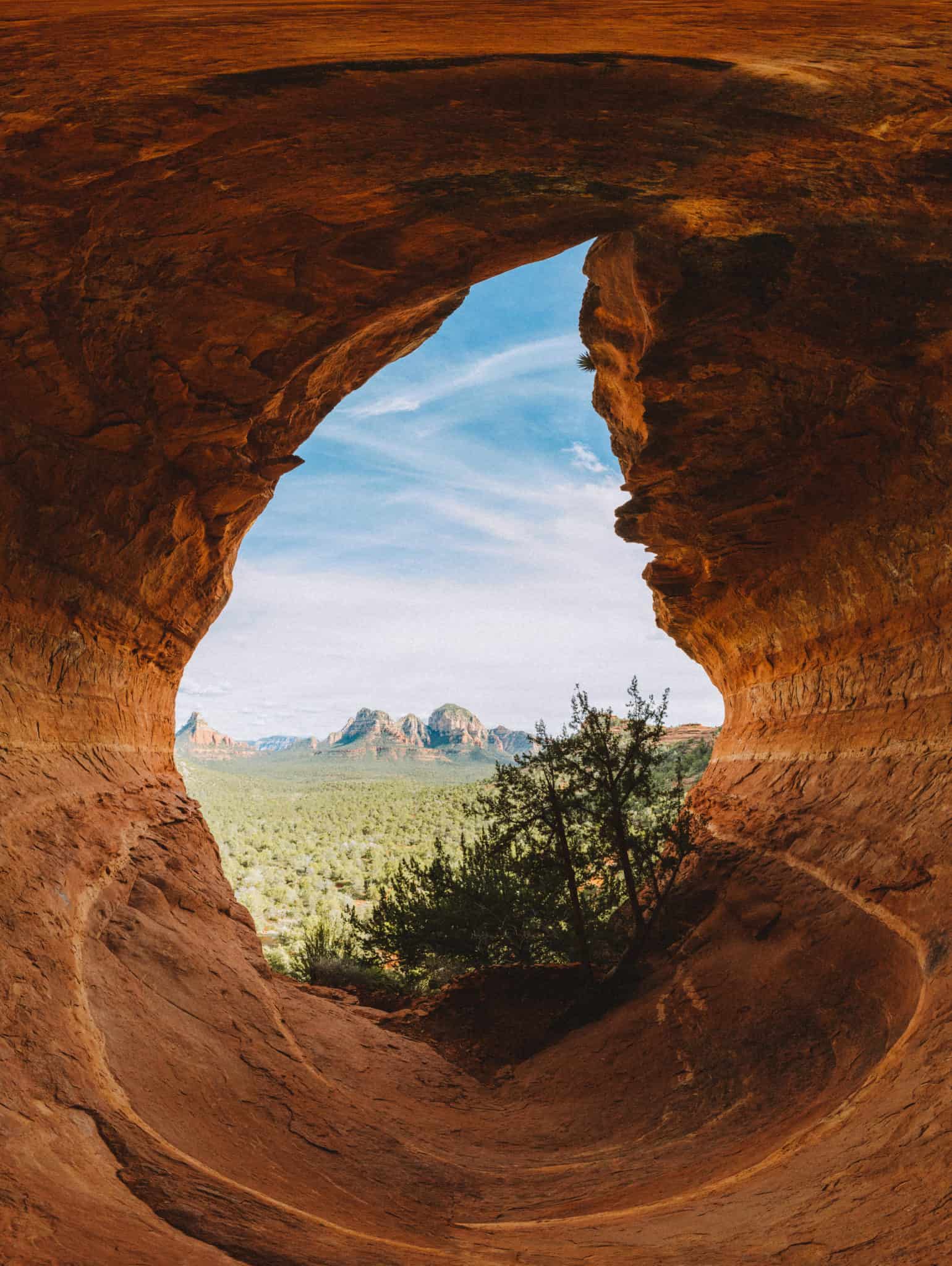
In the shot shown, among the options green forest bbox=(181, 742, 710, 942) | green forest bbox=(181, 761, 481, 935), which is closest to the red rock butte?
green forest bbox=(181, 742, 710, 942)

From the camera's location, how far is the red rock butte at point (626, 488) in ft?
15.3

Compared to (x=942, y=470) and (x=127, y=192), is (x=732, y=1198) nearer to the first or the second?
(x=942, y=470)

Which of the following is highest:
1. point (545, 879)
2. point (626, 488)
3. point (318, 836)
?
point (626, 488)

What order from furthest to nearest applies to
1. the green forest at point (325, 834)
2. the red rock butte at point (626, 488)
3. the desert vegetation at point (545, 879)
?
1. the green forest at point (325, 834)
2. the desert vegetation at point (545, 879)
3. the red rock butte at point (626, 488)

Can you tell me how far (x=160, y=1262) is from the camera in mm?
3250

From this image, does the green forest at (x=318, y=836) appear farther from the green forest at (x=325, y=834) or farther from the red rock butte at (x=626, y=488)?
the red rock butte at (x=626, y=488)

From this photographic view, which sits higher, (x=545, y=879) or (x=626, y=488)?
(x=626, y=488)

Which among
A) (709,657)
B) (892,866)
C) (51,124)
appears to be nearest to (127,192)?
(51,124)

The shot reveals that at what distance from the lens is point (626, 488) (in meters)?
13.1

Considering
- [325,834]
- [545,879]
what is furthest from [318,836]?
[545,879]

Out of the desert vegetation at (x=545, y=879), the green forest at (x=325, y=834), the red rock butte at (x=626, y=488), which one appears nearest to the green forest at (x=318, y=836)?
the green forest at (x=325, y=834)

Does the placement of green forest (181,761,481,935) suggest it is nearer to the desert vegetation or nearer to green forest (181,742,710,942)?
green forest (181,742,710,942)

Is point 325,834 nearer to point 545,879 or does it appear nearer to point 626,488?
point 545,879

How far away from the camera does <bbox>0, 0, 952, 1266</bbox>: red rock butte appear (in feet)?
15.3
